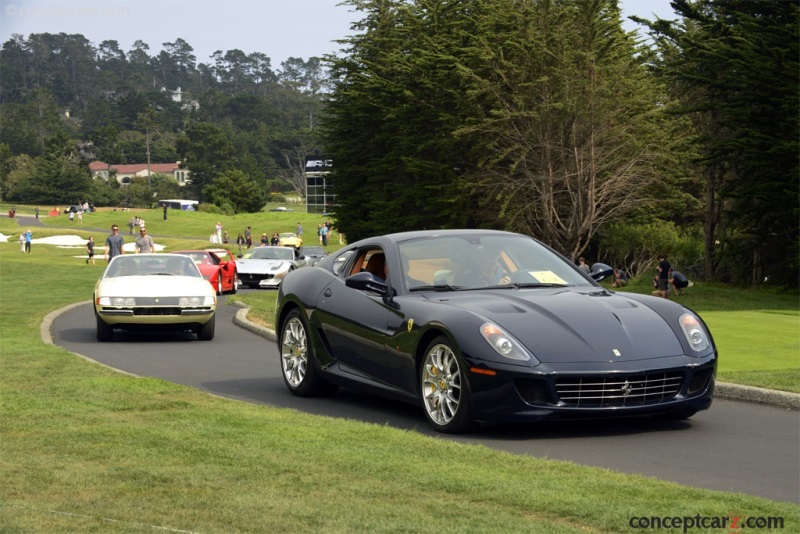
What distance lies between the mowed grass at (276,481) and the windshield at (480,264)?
1738 millimetres

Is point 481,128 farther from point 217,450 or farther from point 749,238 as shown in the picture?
point 217,450

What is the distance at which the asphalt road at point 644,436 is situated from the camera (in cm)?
787

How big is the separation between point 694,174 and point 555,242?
8767 millimetres

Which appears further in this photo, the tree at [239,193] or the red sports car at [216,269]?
the tree at [239,193]

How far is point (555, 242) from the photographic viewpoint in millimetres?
59062

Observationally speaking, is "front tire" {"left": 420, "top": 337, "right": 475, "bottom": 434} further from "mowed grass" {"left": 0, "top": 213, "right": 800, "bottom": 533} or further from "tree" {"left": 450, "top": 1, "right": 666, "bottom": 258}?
"tree" {"left": 450, "top": 1, "right": 666, "bottom": 258}

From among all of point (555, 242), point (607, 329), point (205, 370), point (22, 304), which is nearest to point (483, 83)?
point (555, 242)

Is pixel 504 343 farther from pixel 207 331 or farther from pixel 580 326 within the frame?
pixel 207 331

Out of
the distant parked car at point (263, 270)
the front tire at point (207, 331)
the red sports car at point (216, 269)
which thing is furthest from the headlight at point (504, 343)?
the distant parked car at point (263, 270)

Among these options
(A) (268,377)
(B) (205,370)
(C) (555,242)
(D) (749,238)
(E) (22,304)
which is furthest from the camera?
(C) (555,242)

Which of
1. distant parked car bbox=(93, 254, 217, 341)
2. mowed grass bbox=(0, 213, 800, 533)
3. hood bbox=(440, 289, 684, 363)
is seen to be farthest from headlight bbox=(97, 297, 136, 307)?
hood bbox=(440, 289, 684, 363)

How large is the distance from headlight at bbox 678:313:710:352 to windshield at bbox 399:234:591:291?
1192mm

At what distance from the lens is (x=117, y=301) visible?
19.5 meters

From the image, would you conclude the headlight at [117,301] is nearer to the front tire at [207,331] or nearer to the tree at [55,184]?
the front tire at [207,331]
